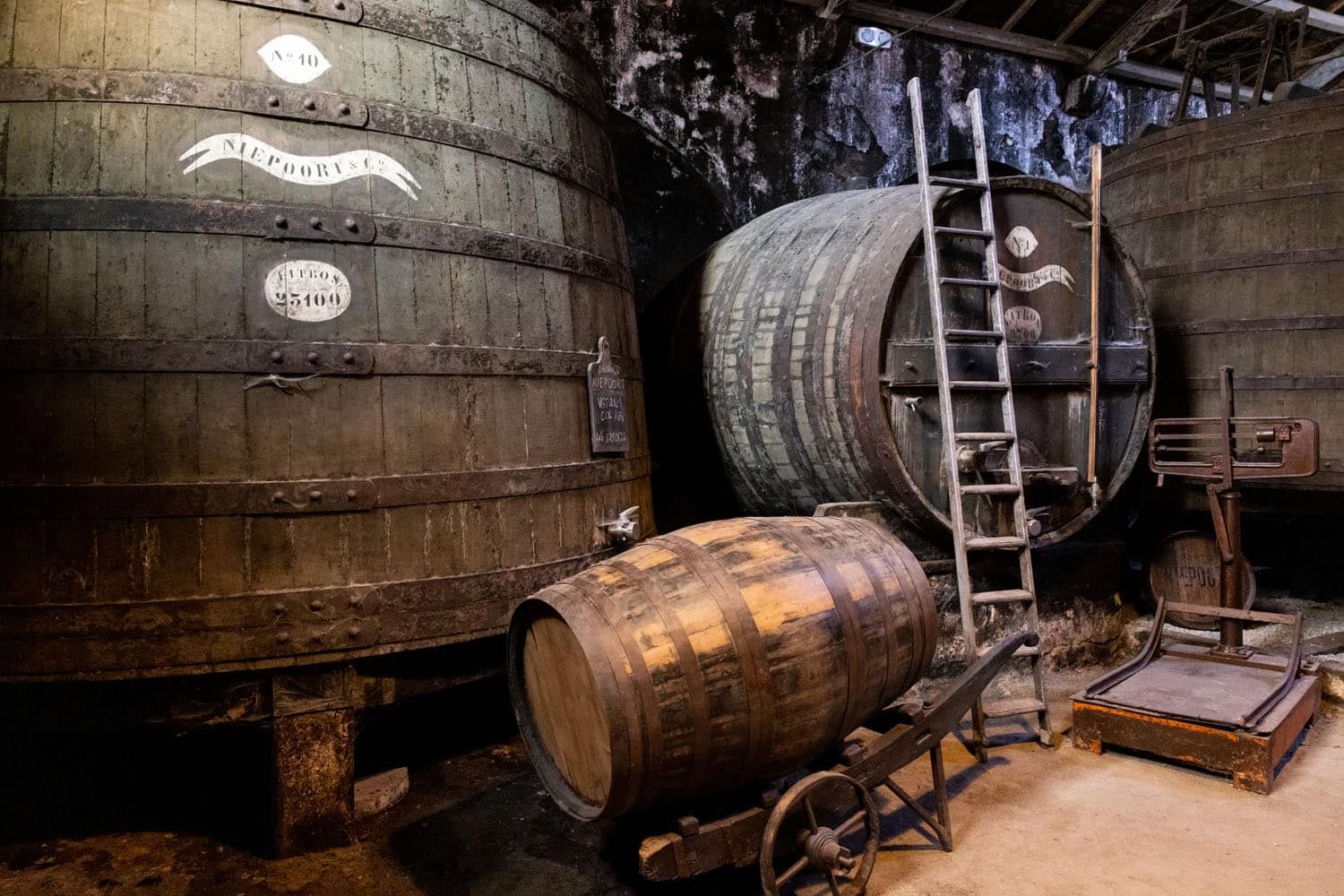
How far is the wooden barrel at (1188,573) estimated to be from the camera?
183 inches

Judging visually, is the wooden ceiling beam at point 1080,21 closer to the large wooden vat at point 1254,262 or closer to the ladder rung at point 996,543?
the large wooden vat at point 1254,262

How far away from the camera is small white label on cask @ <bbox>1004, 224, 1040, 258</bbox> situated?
12.8ft

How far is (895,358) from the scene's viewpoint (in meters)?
3.54

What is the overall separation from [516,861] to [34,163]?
251 cm

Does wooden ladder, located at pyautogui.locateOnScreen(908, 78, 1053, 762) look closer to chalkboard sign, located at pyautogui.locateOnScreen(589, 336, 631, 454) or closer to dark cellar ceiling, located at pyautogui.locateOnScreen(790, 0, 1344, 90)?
chalkboard sign, located at pyautogui.locateOnScreen(589, 336, 631, 454)

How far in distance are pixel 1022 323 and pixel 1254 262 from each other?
1.68 m

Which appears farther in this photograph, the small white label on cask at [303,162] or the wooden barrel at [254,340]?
the small white label on cask at [303,162]

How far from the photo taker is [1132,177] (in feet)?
16.8

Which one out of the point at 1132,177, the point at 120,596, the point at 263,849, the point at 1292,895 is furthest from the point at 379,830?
the point at 1132,177

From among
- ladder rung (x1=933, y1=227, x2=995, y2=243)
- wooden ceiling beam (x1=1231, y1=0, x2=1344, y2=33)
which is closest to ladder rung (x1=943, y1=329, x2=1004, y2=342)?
ladder rung (x1=933, y1=227, x2=995, y2=243)

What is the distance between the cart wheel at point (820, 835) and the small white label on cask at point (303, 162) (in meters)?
2.15

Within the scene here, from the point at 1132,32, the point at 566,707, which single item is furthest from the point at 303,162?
the point at 1132,32

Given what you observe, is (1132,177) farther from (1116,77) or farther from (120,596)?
(120,596)

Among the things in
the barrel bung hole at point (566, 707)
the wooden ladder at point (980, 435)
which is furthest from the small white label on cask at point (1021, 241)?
the barrel bung hole at point (566, 707)
